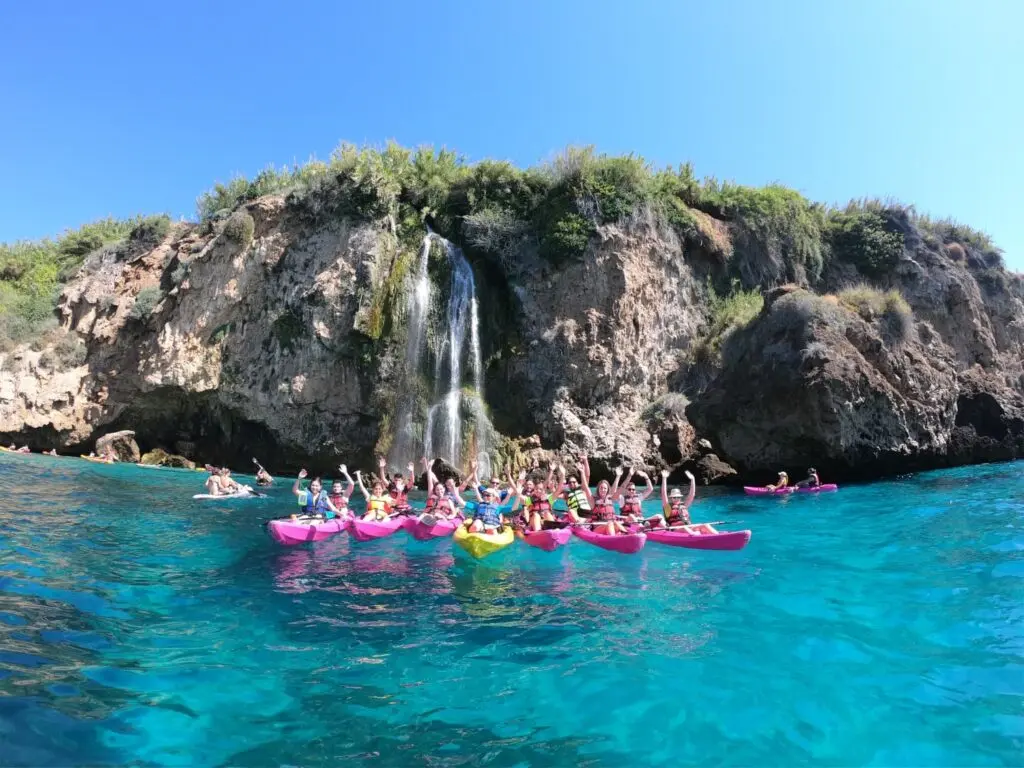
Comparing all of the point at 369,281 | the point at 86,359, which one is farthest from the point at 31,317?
the point at 369,281

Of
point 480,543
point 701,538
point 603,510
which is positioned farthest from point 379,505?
point 701,538

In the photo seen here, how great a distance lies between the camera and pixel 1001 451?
2502 centimetres

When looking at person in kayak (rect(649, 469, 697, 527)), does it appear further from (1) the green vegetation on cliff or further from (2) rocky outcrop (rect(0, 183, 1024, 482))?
(1) the green vegetation on cliff

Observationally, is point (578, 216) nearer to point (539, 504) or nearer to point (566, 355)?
point (566, 355)

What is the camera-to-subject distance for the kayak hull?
10.6m

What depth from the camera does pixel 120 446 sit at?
2609 centimetres

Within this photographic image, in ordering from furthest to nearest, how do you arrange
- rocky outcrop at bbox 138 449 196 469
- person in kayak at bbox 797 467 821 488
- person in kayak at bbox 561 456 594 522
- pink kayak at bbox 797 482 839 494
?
rocky outcrop at bbox 138 449 196 469 → person in kayak at bbox 797 467 821 488 → pink kayak at bbox 797 482 839 494 → person in kayak at bbox 561 456 594 522

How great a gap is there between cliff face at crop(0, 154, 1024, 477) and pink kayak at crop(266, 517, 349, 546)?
10.2 m

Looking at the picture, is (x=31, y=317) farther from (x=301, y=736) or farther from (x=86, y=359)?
(x=301, y=736)

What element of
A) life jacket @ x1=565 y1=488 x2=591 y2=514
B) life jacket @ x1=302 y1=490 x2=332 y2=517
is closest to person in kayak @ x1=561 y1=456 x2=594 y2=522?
life jacket @ x1=565 y1=488 x2=591 y2=514

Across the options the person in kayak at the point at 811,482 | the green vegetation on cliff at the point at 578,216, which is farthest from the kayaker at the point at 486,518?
the green vegetation on cliff at the point at 578,216

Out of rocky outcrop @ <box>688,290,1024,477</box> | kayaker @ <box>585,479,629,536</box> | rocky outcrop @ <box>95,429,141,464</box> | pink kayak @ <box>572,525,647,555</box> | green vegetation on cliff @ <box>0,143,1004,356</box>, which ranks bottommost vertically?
pink kayak @ <box>572,525,647,555</box>

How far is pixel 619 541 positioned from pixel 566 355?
12890 mm

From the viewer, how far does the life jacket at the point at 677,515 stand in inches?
463
